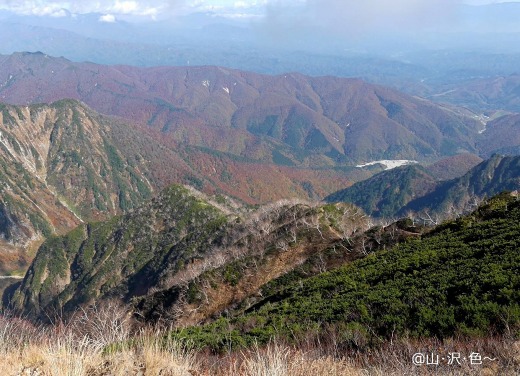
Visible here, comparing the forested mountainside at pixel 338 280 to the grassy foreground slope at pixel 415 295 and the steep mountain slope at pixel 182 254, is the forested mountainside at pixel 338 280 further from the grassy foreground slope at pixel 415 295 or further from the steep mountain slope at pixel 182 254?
the steep mountain slope at pixel 182 254

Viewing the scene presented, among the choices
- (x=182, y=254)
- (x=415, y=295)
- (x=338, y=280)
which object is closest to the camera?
(x=415, y=295)

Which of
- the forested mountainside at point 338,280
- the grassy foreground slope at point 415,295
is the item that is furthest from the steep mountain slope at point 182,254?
the grassy foreground slope at point 415,295

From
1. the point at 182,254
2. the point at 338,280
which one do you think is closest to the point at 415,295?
the point at 338,280

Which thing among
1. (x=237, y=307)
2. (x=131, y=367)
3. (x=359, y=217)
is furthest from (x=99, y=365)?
(x=359, y=217)

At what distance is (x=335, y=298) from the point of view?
74.0 ft

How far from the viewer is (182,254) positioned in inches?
3155

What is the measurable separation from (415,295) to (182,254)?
66986 mm

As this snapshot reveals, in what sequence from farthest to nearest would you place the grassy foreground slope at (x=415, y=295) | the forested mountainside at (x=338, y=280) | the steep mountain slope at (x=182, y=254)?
the steep mountain slope at (x=182, y=254) < the forested mountainside at (x=338, y=280) < the grassy foreground slope at (x=415, y=295)

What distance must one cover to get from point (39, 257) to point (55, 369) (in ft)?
498

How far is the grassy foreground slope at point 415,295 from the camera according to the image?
44.7 feet

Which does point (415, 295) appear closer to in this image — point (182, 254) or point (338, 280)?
point (338, 280)

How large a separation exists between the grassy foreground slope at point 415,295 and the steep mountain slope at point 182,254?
9.50m

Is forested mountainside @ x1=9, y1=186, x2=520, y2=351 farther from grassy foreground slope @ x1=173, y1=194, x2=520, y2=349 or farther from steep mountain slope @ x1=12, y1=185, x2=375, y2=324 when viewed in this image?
steep mountain slope @ x1=12, y1=185, x2=375, y2=324

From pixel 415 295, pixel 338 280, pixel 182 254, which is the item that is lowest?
pixel 182 254
